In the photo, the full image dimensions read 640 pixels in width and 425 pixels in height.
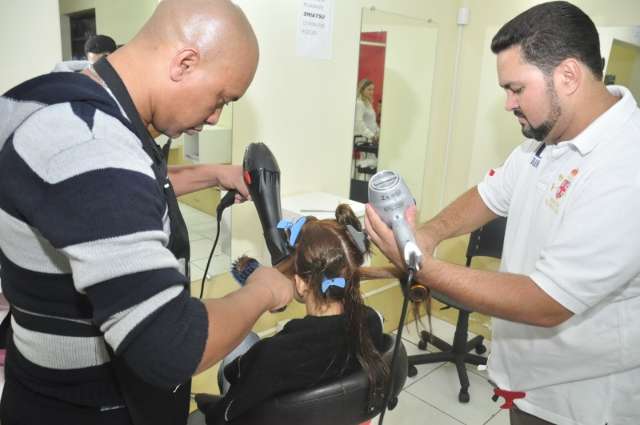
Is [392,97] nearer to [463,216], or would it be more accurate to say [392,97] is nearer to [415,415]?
[463,216]

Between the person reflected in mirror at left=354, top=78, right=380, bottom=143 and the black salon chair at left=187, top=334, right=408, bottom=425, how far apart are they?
1703mm

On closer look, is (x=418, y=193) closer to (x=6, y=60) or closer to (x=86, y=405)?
(x=6, y=60)

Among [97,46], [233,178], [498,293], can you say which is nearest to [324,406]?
[498,293]

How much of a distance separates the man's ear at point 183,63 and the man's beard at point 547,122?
0.85 metres

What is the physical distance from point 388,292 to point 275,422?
83.5 inches

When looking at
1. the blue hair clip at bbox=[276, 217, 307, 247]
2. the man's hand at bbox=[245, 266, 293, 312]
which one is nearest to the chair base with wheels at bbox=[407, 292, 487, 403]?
the blue hair clip at bbox=[276, 217, 307, 247]

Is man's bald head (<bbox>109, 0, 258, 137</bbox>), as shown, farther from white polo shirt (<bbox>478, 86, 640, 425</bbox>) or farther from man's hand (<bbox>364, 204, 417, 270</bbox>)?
white polo shirt (<bbox>478, 86, 640, 425</bbox>)

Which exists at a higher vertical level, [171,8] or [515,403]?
[171,8]

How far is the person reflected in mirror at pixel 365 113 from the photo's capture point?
2539 mm

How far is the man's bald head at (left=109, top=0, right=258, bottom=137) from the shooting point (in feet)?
2.32

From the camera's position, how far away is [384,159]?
2879 millimetres

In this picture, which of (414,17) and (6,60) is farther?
(414,17)

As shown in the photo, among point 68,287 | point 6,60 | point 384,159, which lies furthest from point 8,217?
point 384,159

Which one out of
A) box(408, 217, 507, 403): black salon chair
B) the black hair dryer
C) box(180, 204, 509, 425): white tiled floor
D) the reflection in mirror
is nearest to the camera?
the black hair dryer
